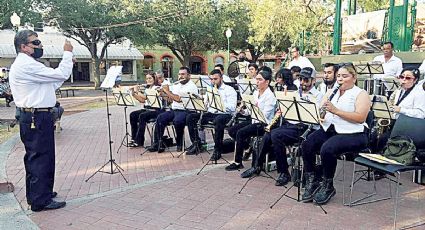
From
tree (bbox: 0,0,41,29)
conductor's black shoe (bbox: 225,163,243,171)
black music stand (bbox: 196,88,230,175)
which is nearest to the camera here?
conductor's black shoe (bbox: 225,163,243,171)

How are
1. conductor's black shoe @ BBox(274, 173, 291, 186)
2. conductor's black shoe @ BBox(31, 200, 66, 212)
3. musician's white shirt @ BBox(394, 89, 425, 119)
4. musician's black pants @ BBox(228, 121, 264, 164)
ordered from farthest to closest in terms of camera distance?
musician's black pants @ BBox(228, 121, 264, 164) < conductor's black shoe @ BBox(274, 173, 291, 186) < musician's white shirt @ BBox(394, 89, 425, 119) < conductor's black shoe @ BBox(31, 200, 66, 212)

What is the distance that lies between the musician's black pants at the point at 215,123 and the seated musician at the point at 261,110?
413mm

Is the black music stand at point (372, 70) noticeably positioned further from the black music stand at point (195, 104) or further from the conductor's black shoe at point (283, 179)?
the conductor's black shoe at point (283, 179)

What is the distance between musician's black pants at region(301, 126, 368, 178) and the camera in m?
4.49

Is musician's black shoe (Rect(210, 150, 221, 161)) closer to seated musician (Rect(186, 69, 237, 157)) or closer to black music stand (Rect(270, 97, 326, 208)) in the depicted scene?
seated musician (Rect(186, 69, 237, 157))

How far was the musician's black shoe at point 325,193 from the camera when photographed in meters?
4.58

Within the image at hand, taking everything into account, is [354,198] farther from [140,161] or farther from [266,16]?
[266,16]

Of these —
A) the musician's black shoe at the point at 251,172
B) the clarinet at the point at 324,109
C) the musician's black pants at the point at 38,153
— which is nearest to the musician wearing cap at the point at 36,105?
the musician's black pants at the point at 38,153

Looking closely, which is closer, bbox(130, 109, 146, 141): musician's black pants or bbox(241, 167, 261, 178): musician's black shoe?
bbox(241, 167, 261, 178): musician's black shoe

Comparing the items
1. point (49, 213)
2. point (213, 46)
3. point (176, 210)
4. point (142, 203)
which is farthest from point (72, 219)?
point (213, 46)

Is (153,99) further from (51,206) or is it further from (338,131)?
(338,131)

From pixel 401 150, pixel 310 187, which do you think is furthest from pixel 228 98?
pixel 401 150

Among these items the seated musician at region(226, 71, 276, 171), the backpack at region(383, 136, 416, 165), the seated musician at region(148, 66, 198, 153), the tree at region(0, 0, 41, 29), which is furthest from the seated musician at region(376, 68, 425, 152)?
the tree at region(0, 0, 41, 29)

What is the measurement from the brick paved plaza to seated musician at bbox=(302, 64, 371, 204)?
0.25 meters
